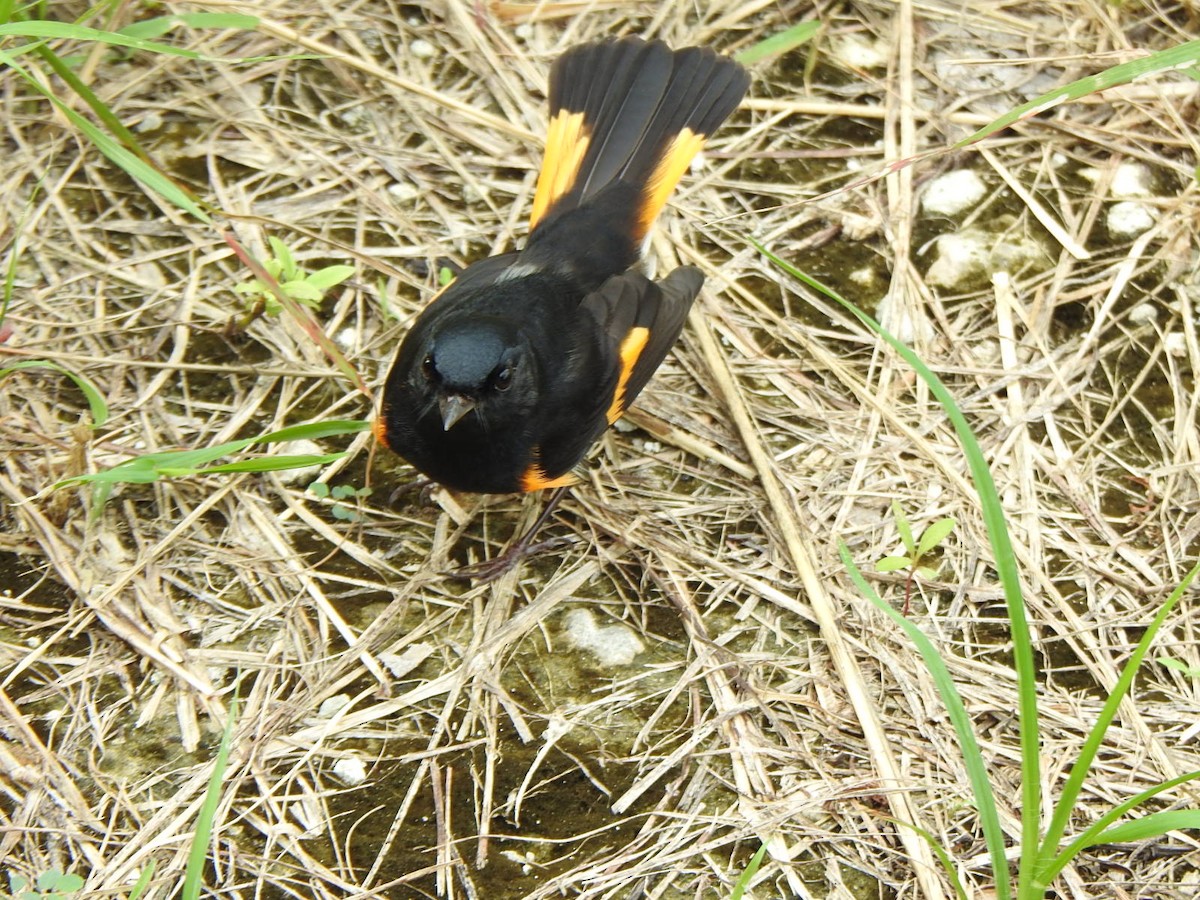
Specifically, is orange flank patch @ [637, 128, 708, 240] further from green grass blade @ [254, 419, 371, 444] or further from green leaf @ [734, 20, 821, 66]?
green grass blade @ [254, 419, 371, 444]

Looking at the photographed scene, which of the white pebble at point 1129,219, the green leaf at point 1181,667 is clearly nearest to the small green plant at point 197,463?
the green leaf at point 1181,667

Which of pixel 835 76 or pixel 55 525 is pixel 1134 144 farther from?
pixel 55 525

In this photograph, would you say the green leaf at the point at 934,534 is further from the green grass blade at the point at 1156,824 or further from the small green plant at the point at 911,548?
the green grass blade at the point at 1156,824

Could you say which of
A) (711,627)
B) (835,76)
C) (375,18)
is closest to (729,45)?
(835,76)

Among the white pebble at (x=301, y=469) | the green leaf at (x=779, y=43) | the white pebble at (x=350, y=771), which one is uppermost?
the green leaf at (x=779, y=43)

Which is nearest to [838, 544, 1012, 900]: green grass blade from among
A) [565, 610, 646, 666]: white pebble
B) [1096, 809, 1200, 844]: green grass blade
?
[1096, 809, 1200, 844]: green grass blade
